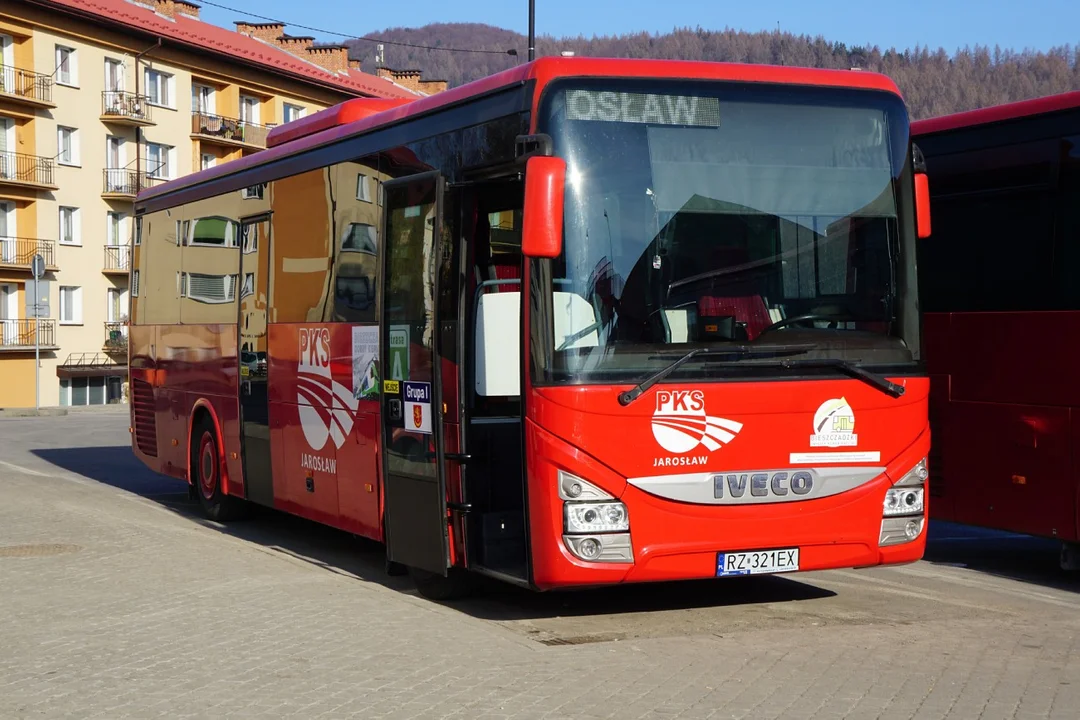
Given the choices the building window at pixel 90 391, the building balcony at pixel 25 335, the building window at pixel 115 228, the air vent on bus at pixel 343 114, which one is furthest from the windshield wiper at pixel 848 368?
the building window at pixel 115 228

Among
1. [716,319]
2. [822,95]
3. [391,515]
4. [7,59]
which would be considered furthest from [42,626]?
[7,59]

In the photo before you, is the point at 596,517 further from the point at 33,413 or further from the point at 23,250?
the point at 23,250

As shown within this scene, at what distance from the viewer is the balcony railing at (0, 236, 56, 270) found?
55.0m

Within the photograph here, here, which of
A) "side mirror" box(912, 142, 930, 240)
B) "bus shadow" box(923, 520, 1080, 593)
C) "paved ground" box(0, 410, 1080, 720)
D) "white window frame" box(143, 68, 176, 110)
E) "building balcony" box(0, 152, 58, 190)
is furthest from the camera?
"white window frame" box(143, 68, 176, 110)

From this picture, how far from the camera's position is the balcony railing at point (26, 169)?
54.6 m

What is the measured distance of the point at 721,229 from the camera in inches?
342

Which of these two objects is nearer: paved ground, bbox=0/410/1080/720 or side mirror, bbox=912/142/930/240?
paved ground, bbox=0/410/1080/720

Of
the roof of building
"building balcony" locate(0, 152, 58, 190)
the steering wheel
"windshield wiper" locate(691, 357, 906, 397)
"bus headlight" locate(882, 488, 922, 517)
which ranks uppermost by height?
the roof of building

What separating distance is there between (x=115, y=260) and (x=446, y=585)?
2074 inches

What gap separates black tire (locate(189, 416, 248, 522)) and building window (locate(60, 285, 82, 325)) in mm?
44489

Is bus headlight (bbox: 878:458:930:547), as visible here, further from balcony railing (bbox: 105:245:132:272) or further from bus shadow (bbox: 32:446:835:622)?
balcony railing (bbox: 105:245:132:272)

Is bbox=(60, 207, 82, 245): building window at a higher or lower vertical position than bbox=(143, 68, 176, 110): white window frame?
lower

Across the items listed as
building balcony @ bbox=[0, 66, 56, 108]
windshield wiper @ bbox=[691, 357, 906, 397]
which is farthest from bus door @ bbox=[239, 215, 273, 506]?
building balcony @ bbox=[0, 66, 56, 108]

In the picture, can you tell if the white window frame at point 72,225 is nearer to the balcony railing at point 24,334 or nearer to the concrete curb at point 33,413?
the balcony railing at point 24,334
